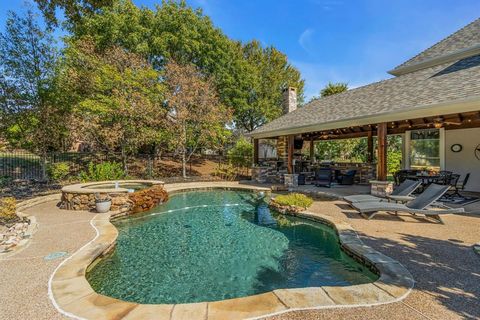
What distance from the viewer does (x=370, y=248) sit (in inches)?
193

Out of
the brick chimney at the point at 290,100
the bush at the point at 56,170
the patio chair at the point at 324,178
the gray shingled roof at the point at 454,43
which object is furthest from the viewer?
the brick chimney at the point at 290,100

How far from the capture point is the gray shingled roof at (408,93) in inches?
321

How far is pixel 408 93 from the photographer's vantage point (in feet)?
32.9

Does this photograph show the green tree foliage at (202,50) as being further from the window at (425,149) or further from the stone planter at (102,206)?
the window at (425,149)

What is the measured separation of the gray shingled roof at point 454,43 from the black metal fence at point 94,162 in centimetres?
1195

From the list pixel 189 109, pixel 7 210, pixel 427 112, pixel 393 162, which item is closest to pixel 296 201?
pixel 427 112

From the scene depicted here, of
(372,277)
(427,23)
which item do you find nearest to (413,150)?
(427,23)

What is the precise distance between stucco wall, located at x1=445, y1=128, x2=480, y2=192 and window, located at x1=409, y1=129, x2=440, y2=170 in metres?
0.40

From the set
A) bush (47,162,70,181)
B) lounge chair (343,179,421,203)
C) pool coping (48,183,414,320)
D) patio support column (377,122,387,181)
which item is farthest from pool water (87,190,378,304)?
bush (47,162,70,181)

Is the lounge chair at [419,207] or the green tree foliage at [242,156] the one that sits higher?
the green tree foliage at [242,156]

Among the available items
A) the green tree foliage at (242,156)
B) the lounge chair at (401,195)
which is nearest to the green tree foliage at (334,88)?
the green tree foliage at (242,156)

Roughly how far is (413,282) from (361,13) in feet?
45.8

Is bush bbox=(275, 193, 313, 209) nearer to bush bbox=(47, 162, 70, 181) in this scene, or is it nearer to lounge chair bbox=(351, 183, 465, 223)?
lounge chair bbox=(351, 183, 465, 223)

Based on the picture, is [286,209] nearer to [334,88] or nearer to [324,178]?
[324,178]
